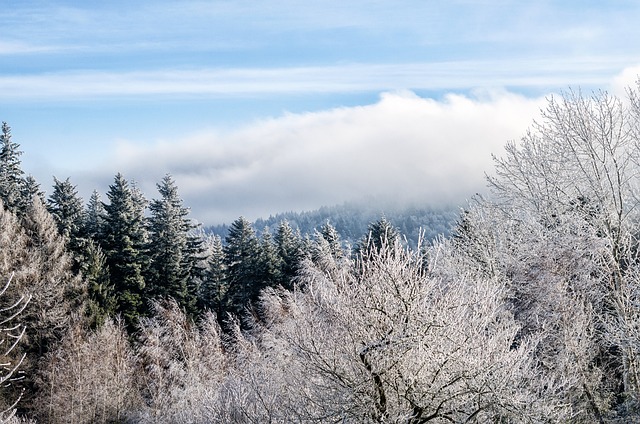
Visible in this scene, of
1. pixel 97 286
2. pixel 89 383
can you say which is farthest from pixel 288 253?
pixel 89 383

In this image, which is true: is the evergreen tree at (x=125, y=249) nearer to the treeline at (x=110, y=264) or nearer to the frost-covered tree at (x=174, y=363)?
the treeline at (x=110, y=264)

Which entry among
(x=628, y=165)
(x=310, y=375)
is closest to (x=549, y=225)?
(x=628, y=165)

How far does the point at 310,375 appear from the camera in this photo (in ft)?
39.4

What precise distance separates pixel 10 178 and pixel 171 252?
43.7ft

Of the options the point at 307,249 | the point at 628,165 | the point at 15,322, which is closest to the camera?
the point at 628,165

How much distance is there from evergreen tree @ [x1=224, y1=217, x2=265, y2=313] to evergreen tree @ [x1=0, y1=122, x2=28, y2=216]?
1601 cm

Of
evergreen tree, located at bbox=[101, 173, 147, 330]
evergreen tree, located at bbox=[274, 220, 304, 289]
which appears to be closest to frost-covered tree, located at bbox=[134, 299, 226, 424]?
evergreen tree, located at bbox=[101, 173, 147, 330]

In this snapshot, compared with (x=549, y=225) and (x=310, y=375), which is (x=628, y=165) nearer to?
(x=549, y=225)

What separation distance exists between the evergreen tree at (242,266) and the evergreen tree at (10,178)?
16008mm

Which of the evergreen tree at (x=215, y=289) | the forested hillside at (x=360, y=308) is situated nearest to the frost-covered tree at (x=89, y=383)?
the forested hillside at (x=360, y=308)

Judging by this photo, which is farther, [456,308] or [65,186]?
[65,186]

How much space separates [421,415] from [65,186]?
38.3 meters

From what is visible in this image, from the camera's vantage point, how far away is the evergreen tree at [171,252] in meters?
42.0

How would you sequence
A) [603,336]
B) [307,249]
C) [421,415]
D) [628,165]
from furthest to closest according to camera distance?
[307,249], [628,165], [603,336], [421,415]
